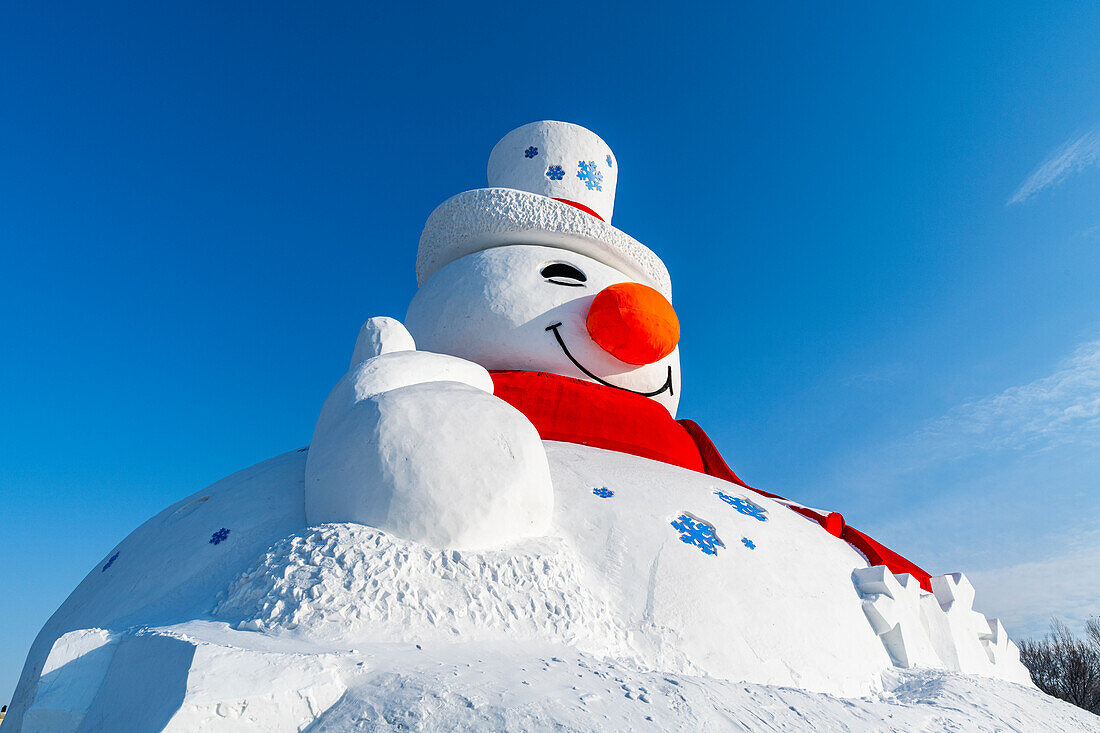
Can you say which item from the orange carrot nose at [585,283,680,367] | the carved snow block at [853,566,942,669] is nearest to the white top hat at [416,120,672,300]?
the orange carrot nose at [585,283,680,367]

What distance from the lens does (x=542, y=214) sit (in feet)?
20.1

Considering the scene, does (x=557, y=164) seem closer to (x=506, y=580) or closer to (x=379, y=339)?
(x=379, y=339)

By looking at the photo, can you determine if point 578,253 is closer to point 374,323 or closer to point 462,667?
point 374,323

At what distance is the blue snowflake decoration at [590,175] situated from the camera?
7438 mm

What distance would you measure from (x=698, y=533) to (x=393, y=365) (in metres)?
1.87

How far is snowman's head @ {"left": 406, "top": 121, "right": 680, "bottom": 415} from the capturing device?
17.6 ft

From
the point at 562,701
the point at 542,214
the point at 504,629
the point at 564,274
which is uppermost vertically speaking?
the point at 542,214

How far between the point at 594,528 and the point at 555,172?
4470 millimetres

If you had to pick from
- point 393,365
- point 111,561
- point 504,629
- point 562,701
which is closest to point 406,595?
point 504,629

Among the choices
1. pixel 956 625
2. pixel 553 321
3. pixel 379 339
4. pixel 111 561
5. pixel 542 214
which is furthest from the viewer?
pixel 542 214

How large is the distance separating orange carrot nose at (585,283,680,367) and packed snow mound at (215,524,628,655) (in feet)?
7.39

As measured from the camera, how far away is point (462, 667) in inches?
97.8

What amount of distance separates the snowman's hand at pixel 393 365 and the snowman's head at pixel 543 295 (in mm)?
1290

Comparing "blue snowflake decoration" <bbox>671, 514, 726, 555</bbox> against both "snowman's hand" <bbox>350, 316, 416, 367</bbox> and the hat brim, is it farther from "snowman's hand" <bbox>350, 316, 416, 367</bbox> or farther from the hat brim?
the hat brim
